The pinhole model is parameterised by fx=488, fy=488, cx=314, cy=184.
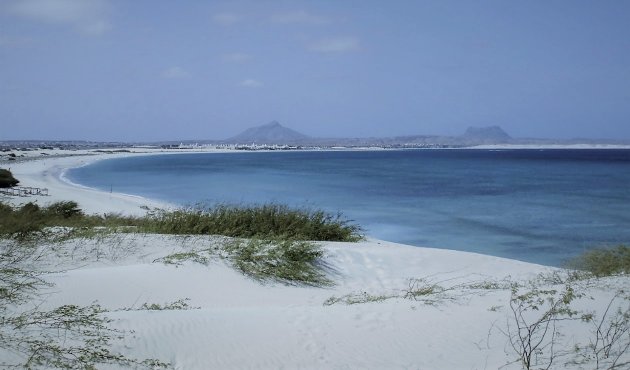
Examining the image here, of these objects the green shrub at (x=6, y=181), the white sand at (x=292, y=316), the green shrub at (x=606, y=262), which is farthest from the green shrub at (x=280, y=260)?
the green shrub at (x=6, y=181)

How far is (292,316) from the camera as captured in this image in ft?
20.0

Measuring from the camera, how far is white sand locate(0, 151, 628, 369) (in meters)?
4.93

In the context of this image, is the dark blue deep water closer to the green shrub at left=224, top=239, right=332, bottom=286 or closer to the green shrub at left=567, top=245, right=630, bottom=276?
the green shrub at left=567, top=245, right=630, bottom=276

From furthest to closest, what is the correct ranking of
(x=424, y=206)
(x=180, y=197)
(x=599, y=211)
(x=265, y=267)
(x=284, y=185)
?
(x=284, y=185)
(x=180, y=197)
(x=424, y=206)
(x=599, y=211)
(x=265, y=267)

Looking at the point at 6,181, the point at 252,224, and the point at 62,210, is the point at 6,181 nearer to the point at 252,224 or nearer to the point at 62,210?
the point at 62,210

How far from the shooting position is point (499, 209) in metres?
26.3

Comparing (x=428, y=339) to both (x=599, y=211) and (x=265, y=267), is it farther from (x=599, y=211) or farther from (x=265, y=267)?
(x=599, y=211)

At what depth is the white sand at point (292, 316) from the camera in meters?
4.93

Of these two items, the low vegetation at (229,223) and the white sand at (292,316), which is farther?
the low vegetation at (229,223)

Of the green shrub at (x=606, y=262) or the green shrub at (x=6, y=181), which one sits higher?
the green shrub at (x=6, y=181)

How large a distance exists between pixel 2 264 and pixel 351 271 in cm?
625

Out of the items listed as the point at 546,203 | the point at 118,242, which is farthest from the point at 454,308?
the point at 546,203

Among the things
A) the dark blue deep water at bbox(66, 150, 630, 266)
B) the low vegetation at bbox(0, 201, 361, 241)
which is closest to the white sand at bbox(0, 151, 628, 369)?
the low vegetation at bbox(0, 201, 361, 241)

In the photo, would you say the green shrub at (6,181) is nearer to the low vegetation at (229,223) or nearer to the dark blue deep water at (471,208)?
the dark blue deep water at (471,208)
